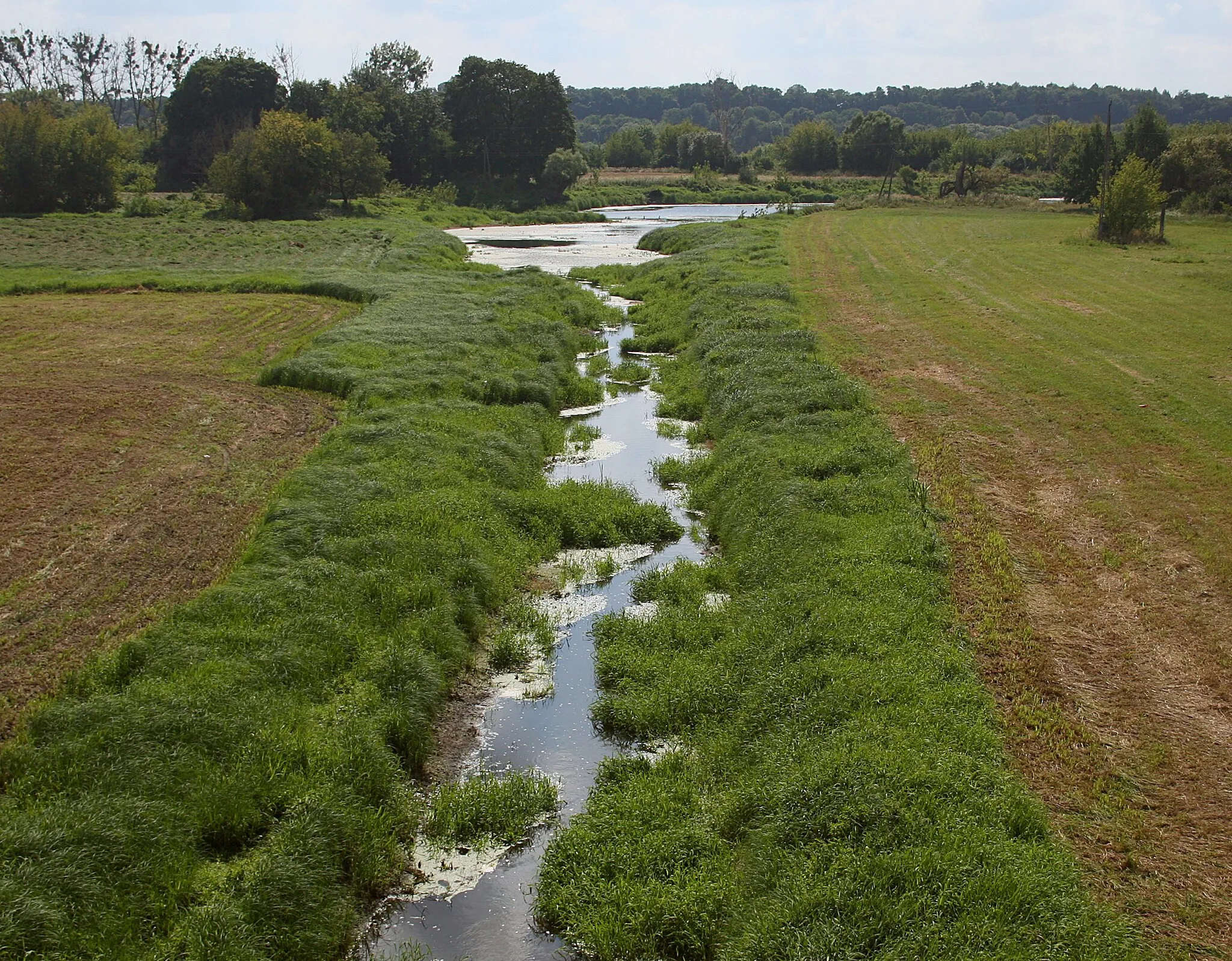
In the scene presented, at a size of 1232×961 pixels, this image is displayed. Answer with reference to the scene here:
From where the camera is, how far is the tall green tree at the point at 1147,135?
5694cm

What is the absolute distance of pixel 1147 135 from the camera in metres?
57.3

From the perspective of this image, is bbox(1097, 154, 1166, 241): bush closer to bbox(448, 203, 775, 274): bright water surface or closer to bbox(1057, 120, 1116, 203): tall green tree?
bbox(1057, 120, 1116, 203): tall green tree

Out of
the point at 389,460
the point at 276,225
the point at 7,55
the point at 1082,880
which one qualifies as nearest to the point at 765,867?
the point at 1082,880

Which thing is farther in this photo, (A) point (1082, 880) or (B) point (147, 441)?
(B) point (147, 441)

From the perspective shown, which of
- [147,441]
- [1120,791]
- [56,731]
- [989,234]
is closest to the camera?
[1120,791]

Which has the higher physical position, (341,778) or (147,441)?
(147,441)

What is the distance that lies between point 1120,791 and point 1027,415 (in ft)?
37.8

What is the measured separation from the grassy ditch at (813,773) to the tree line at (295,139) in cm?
5641

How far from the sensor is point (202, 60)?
7931 cm

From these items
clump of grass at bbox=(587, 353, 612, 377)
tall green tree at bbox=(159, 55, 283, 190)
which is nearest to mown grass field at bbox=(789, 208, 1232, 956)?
clump of grass at bbox=(587, 353, 612, 377)

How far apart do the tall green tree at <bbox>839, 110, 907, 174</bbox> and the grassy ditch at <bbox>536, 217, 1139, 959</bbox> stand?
333 feet

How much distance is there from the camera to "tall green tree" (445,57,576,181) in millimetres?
85562

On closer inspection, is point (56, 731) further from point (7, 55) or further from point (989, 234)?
point (7, 55)

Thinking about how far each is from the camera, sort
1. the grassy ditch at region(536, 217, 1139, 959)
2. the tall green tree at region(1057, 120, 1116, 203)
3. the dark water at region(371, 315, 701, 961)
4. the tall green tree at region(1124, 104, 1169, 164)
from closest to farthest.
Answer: the grassy ditch at region(536, 217, 1139, 959) → the dark water at region(371, 315, 701, 961) → the tall green tree at region(1124, 104, 1169, 164) → the tall green tree at region(1057, 120, 1116, 203)
